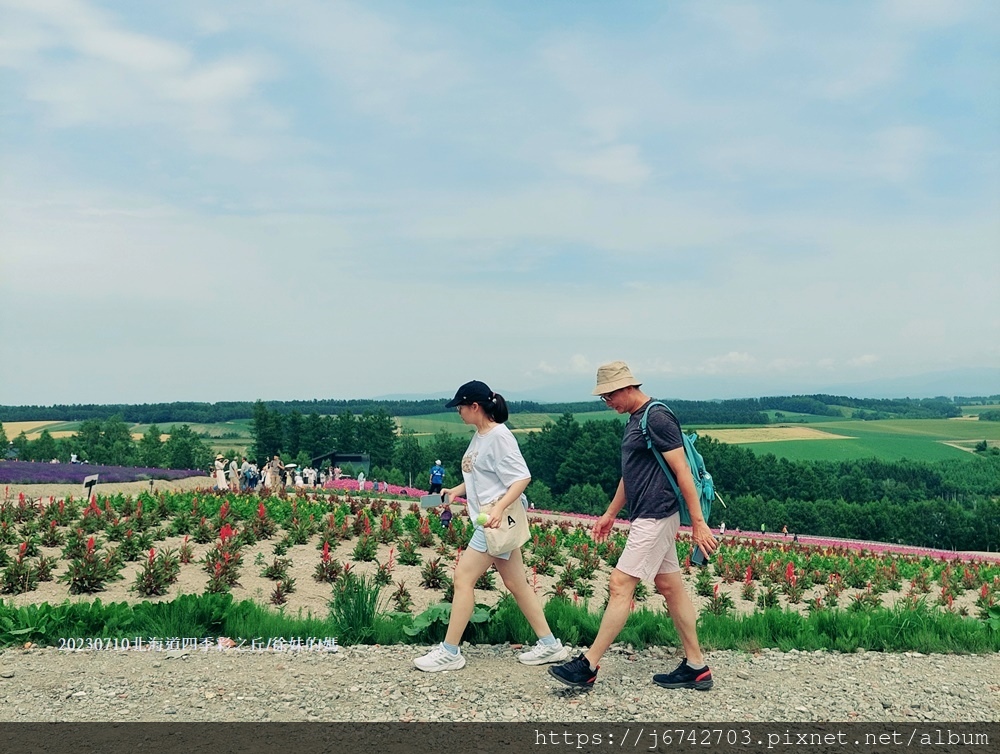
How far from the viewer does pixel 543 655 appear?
5945 millimetres

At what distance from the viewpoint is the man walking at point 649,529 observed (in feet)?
16.8

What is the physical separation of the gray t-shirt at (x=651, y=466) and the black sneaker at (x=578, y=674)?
3.32 feet

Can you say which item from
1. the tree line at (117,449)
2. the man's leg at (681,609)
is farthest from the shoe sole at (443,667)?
the tree line at (117,449)

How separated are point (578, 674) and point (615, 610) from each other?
0.51 meters

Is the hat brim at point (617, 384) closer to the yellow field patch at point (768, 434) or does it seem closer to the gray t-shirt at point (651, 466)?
the gray t-shirt at point (651, 466)

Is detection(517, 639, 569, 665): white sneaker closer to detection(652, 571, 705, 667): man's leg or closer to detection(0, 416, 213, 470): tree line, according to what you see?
detection(652, 571, 705, 667): man's leg

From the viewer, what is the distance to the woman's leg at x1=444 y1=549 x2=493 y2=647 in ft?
18.8

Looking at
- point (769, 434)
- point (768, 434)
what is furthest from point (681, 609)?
point (769, 434)

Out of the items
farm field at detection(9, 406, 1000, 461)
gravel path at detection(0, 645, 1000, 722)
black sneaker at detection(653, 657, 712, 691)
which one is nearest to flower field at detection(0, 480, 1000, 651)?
gravel path at detection(0, 645, 1000, 722)

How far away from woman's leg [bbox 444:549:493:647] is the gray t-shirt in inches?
45.9

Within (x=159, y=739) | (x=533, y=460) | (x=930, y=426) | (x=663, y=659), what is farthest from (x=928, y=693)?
(x=930, y=426)

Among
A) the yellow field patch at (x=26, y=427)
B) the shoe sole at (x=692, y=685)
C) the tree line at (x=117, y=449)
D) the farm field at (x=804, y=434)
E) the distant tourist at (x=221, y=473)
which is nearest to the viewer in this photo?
the shoe sole at (x=692, y=685)

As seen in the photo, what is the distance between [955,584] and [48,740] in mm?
15286

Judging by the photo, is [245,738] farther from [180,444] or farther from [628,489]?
[180,444]
